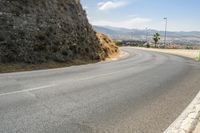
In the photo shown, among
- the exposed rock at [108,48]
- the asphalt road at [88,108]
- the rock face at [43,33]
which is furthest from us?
the exposed rock at [108,48]

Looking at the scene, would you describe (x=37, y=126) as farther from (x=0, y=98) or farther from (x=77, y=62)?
(x=77, y=62)

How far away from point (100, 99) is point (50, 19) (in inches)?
751

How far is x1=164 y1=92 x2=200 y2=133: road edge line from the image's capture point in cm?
649

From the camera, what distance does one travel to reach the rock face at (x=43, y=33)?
890 inches

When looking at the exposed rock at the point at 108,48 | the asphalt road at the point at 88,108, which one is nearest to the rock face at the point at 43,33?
the exposed rock at the point at 108,48

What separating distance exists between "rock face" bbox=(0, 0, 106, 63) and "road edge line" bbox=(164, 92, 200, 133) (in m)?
15.4

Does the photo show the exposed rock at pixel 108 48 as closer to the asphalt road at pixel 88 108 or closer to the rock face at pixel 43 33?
the rock face at pixel 43 33

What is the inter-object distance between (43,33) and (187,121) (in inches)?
783

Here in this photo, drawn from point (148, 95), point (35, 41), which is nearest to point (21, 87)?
point (148, 95)

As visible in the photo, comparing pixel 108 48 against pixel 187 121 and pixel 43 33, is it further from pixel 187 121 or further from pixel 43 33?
pixel 187 121

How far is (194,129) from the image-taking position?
6539 millimetres

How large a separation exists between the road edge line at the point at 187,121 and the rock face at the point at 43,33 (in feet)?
50.4

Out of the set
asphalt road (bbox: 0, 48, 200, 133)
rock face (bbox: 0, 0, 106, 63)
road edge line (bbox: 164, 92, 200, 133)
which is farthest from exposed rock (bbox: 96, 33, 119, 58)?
road edge line (bbox: 164, 92, 200, 133)

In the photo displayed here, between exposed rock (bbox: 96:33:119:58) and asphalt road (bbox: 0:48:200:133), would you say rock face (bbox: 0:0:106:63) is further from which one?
asphalt road (bbox: 0:48:200:133)
